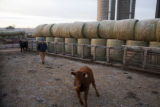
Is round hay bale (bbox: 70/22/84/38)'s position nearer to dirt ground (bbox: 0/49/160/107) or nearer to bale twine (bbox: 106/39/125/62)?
bale twine (bbox: 106/39/125/62)

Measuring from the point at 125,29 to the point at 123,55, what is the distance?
5.04 ft

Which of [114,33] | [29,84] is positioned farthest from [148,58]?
[29,84]

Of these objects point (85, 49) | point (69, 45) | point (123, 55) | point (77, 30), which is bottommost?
point (123, 55)

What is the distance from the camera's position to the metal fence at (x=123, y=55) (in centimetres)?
649

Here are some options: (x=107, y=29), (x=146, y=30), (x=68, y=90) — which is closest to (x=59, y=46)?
(x=107, y=29)

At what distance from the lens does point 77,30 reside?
9992 millimetres

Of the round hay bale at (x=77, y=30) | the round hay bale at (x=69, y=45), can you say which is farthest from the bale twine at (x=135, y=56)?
the round hay bale at (x=69, y=45)

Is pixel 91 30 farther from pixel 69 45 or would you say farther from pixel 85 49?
pixel 69 45

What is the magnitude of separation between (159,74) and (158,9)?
7.42 metres

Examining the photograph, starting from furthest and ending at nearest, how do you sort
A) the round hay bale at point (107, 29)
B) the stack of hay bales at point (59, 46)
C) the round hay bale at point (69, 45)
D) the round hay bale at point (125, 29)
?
1. the stack of hay bales at point (59, 46)
2. the round hay bale at point (69, 45)
3. the round hay bale at point (107, 29)
4. the round hay bale at point (125, 29)

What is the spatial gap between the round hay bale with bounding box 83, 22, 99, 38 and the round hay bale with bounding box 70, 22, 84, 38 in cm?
29

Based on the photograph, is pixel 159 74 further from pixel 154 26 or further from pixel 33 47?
pixel 33 47

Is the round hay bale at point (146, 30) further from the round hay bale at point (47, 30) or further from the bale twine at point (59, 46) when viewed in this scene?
the round hay bale at point (47, 30)

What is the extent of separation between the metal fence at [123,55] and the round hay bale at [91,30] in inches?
35.9
